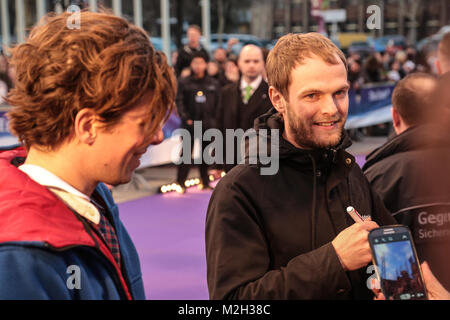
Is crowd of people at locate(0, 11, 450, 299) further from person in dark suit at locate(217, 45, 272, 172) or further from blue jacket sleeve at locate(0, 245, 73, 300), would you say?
person in dark suit at locate(217, 45, 272, 172)

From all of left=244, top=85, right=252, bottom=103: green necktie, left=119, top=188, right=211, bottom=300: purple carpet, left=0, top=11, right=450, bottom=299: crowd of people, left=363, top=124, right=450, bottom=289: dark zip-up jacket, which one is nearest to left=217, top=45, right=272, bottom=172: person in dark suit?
left=244, top=85, right=252, bottom=103: green necktie

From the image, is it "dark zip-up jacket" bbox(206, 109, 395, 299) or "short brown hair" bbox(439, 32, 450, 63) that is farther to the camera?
"short brown hair" bbox(439, 32, 450, 63)

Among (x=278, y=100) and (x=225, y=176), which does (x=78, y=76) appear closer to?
(x=225, y=176)

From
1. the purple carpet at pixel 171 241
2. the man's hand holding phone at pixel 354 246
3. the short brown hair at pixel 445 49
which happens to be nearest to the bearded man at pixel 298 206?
the man's hand holding phone at pixel 354 246

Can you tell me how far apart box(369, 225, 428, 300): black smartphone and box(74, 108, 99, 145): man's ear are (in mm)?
895

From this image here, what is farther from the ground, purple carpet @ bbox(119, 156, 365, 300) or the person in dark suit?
the person in dark suit

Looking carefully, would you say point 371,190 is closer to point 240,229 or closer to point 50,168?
point 240,229

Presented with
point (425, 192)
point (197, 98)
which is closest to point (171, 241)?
point (197, 98)

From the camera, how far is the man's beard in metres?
2.26

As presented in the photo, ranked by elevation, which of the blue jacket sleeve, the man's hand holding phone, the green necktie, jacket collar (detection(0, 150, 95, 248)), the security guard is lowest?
the security guard

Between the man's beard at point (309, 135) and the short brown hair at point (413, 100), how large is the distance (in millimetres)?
1170

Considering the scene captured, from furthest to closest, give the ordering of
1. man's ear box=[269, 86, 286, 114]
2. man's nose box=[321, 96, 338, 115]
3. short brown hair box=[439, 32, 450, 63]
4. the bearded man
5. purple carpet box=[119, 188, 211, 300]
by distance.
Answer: purple carpet box=[119, 188, 211, 300] → short brown hair box=[439, 32, 450, 63] → man's ear box=[269, 86, 286, 114] → man's nose box=[321, 96, 338, 115] → the bearded man
